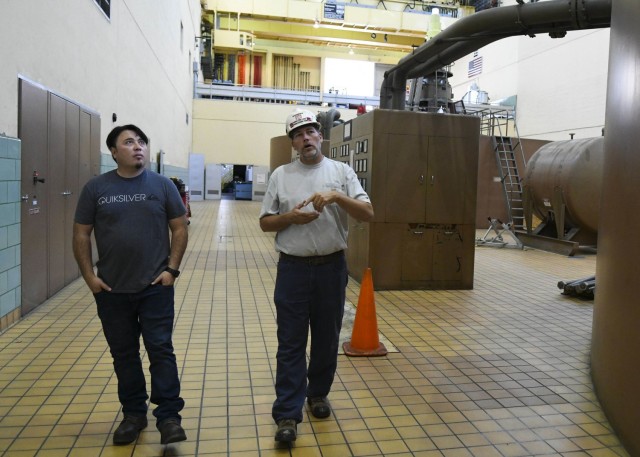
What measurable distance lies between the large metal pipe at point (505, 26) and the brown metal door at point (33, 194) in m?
4.93

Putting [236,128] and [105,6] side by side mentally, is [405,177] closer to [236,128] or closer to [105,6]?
[105,6]

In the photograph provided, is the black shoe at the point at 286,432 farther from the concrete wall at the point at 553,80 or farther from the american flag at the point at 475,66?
the american flag at the point at 475,66

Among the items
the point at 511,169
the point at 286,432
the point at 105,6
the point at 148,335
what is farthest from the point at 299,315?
the point at 511,169

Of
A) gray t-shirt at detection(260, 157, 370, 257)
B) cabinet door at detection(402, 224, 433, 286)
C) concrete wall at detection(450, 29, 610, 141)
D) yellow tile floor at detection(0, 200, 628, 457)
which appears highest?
concrete wall at detection(450, 29, 610, 141)

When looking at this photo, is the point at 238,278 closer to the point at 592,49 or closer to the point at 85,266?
the point at 85,266

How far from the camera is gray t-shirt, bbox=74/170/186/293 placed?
2500 mm

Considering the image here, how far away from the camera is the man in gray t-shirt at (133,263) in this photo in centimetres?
251

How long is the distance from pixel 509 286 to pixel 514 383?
3.57 metres

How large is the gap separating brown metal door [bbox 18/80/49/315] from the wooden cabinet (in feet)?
11.8

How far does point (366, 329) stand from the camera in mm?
4074

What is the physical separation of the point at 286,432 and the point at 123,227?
1.31 metres

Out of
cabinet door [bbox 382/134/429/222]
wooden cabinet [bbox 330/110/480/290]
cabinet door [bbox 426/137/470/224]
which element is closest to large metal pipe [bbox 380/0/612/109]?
wooden cabinet [bbox 330/110/480/290]

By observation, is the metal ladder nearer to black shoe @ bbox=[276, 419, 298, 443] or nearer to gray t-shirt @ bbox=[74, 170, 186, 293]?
black shoe @ bbox=[276, 419, 298, 443]

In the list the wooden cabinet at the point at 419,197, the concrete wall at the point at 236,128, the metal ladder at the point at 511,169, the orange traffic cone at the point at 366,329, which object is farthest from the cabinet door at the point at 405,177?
the concrete wall at the point at 236,128
